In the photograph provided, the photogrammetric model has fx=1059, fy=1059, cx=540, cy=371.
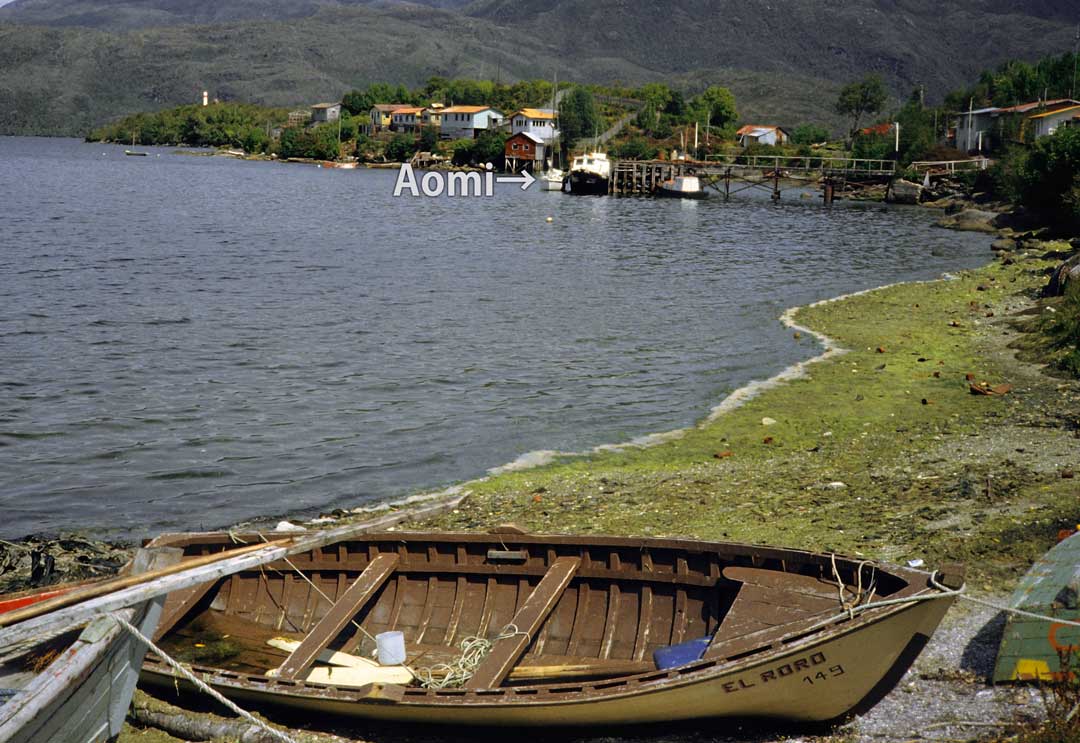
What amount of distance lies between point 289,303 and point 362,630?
27.6 m

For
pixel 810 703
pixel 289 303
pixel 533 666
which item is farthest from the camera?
pixel 289 303

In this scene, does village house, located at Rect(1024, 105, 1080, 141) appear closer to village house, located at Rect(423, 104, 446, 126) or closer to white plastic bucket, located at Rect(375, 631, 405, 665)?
white plastic bucket, located at Rect(375, 631, 405, 665)

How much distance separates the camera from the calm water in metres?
18.3

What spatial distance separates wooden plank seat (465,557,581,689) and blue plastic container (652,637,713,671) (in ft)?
3.82

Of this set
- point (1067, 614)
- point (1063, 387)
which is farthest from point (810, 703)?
point (1063, 387)

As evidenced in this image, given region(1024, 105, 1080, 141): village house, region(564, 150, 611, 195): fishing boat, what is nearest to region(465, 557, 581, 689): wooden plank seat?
region(1024, 105, 1080, 141): village house

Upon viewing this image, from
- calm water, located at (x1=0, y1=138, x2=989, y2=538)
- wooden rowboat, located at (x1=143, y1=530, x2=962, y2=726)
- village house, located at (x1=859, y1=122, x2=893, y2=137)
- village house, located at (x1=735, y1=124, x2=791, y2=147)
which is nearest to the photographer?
wooden rowboat, located at (x1=143, y1=530, x2=962, y2=726)

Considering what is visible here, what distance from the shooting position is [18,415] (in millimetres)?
21547

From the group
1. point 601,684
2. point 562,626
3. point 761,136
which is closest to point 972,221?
point 562,626

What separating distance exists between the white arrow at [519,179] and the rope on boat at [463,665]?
119 meters

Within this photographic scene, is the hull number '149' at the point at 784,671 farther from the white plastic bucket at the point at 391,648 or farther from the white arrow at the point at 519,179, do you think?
the white arrow at the point at 519,179

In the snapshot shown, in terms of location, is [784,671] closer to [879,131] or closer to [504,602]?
[504,602]

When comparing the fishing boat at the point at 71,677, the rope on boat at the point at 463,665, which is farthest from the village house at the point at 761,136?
the fishing boat at the point at 71,677

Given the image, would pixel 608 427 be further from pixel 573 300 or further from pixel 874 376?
pixel 573 300
